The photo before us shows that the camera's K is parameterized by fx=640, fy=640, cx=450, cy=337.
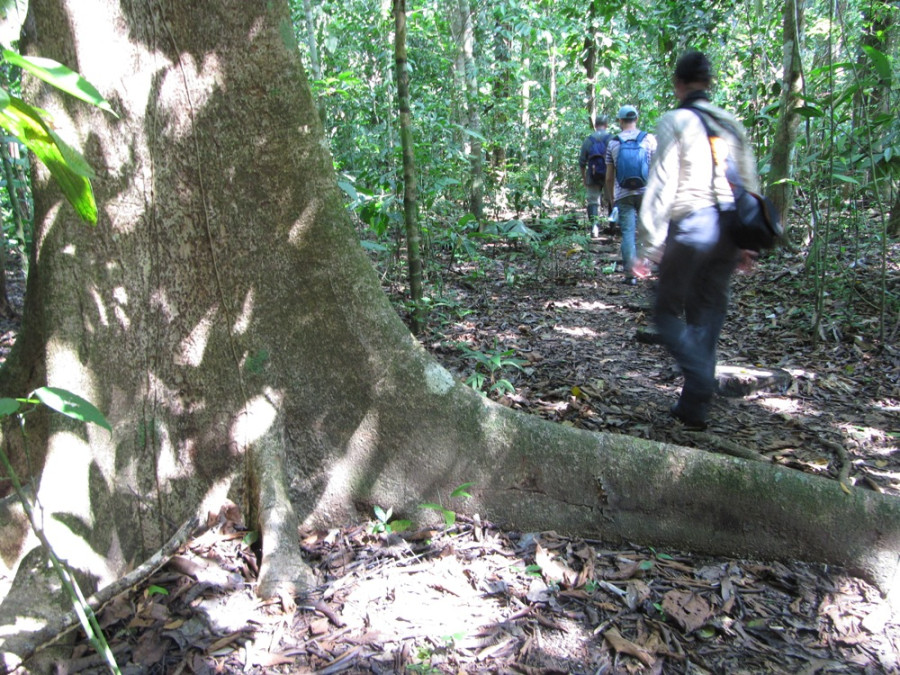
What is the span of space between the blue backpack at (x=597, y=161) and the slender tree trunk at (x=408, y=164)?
494cm

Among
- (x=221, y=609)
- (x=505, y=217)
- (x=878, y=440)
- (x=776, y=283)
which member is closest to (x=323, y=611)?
(x=221, y=609)

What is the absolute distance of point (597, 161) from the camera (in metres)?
9.52

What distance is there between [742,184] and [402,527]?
7.95ft

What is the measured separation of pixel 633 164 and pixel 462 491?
5.88m

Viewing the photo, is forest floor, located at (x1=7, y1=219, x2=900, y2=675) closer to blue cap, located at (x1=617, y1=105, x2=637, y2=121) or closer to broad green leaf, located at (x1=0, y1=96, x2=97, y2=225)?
broad green leaf, located at (x1=0, y1=96, x2=97, y2=225)

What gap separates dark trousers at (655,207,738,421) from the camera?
3279mm

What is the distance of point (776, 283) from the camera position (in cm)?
676

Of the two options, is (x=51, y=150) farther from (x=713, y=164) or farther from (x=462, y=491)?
(x=713, y=164)

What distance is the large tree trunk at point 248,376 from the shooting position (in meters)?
2.59

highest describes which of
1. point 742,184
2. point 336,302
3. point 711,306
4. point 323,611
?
point 742,184

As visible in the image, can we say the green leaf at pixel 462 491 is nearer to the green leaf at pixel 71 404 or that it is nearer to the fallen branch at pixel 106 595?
the fallen branch at pixel 106 595

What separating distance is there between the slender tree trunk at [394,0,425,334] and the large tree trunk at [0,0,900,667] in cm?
208

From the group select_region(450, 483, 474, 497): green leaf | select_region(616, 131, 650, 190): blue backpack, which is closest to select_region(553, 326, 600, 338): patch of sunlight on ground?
select_region(616, 131, 650, 190): blue backpack

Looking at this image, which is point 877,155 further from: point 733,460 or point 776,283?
point 733,460
